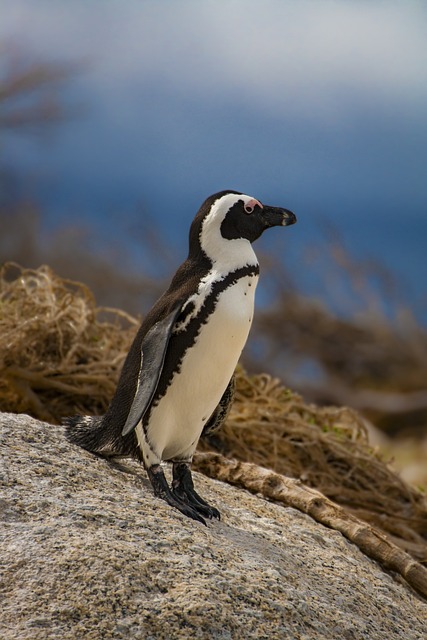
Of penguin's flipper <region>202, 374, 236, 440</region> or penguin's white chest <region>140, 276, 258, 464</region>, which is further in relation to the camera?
penguin's flipper <region>202, 374, 236, 440</region>

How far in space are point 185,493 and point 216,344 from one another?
34 cm

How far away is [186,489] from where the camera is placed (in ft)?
6.11

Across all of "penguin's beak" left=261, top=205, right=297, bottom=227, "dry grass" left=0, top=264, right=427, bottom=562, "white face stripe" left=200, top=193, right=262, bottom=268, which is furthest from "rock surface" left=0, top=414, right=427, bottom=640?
"dry grass" left=0, top=264, right=427, bottom=562

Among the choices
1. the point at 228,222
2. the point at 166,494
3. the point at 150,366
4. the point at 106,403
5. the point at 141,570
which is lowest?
the point at 141,570

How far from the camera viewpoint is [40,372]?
2748 mm

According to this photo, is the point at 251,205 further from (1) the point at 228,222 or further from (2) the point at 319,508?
(2) the point at 319,508

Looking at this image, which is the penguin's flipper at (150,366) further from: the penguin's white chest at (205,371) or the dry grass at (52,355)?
the dry grass at (52,355)

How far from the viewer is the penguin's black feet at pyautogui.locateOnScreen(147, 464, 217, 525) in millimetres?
1729

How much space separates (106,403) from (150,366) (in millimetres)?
1172

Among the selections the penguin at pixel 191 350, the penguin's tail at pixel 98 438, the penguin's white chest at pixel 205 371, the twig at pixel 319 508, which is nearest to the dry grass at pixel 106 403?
the twig at pixel 319 508

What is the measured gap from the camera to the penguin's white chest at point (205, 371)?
171cm

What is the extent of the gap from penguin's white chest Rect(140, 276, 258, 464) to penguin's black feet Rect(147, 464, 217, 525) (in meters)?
0.02

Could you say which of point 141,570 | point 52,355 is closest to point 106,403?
point 52,355

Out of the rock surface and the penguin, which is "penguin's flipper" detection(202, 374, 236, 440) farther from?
the rock surface
